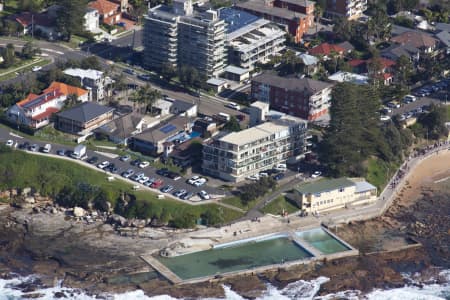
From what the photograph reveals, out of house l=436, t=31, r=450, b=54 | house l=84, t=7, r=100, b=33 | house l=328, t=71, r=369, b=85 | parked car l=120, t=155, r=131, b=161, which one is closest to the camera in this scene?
parked car l=120, t=155, r=131, b=161

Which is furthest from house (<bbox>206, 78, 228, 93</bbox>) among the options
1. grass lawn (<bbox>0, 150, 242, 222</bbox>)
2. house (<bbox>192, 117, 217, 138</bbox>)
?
grass lawn (<bbox>0, 150, 242, 222</bbox>)

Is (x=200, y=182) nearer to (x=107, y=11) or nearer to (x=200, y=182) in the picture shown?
(x=200, y=182)

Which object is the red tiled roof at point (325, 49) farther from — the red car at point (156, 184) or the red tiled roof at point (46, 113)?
the red car at point (156, 184)

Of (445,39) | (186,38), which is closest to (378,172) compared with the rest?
(186,38)

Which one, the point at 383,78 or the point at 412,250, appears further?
the point at 383,78

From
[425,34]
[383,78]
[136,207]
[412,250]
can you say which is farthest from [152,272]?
[425,34]

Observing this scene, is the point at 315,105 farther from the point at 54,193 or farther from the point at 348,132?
the point at 54,193

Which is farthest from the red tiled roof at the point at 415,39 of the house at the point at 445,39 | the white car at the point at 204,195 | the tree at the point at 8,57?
the tree at the point at 8,57

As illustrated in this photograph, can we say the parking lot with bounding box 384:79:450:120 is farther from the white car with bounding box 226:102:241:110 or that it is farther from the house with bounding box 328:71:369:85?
the white car with bounding box 226:102:241:110
